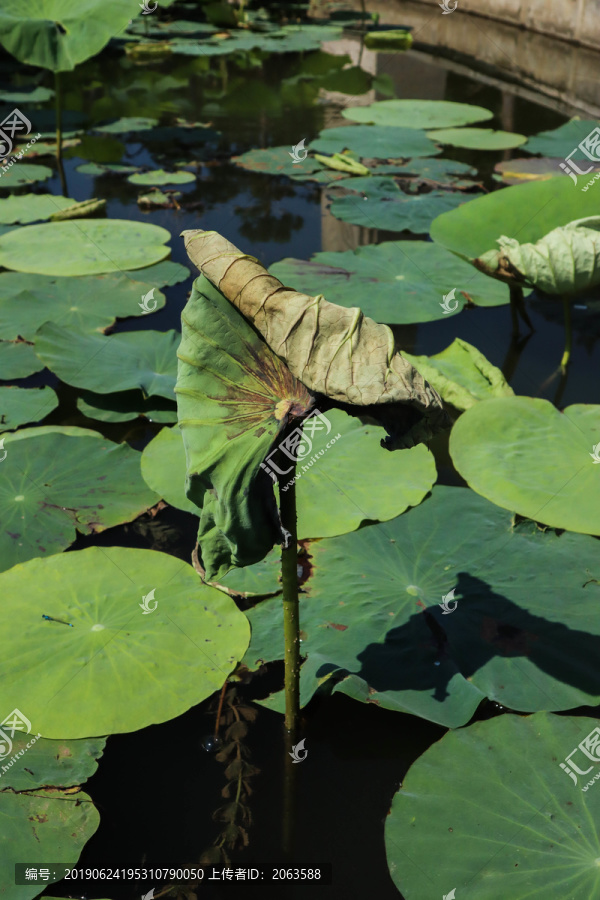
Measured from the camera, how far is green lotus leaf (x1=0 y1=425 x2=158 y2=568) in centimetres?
207

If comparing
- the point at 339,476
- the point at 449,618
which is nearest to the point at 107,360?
the point at 339,476

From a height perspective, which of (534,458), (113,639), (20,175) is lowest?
(113,639)

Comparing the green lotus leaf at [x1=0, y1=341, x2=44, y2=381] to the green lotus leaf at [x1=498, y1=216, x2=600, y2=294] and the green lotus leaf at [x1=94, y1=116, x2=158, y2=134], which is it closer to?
the green lotus leaf at [x1=498, y1=216, x2=600, y2=294]

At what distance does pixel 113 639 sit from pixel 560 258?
1.95m

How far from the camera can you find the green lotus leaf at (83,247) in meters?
3.65

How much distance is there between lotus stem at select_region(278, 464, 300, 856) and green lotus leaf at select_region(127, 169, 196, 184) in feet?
14.5

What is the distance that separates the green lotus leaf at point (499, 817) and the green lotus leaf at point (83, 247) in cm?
292

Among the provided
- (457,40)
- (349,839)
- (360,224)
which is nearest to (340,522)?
(349,839)
